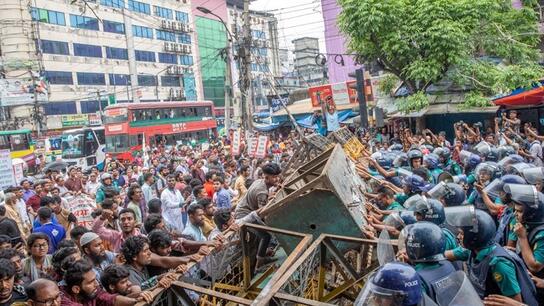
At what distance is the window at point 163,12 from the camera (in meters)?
47.6

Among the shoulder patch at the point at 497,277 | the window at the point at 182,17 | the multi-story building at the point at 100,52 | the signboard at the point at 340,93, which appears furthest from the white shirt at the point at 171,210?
the window at the point at 182,17

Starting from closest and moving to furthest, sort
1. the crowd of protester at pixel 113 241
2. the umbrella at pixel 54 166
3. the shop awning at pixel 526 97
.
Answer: the crowd of protester at pixel 113 241 < the umbrella at pixel 54 166 < the shop awning at pixel 526 97

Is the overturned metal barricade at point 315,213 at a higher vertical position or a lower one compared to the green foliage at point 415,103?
lower

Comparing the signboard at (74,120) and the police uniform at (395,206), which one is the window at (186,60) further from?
the police uniform at (395,206)

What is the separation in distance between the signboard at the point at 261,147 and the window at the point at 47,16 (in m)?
31.7

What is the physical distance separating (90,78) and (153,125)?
17.3 m

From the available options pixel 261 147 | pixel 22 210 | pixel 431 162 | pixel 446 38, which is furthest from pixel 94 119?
pixel 431 162

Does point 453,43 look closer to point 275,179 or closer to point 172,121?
point 275,179

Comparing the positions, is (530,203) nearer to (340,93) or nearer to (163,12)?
(340,93)

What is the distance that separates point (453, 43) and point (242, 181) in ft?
32.2

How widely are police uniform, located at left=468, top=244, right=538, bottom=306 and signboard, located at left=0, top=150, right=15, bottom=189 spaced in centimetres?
909

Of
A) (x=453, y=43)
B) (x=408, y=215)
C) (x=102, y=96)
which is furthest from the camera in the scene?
(x=102, y=96)

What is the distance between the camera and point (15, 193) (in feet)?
25.6

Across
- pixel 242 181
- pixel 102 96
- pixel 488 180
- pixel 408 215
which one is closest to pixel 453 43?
pixel 242 181
